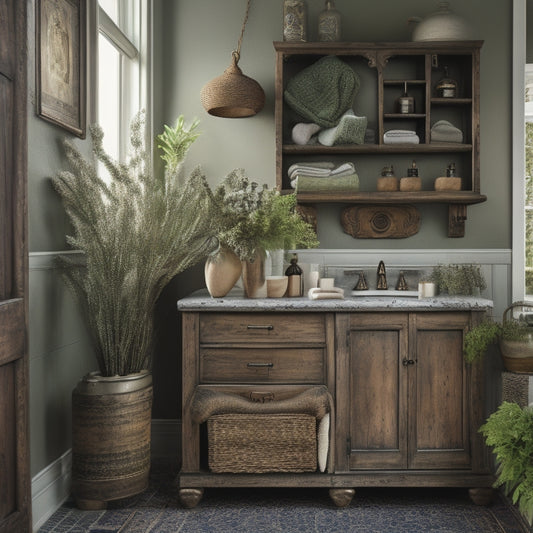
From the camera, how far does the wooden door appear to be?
184cm

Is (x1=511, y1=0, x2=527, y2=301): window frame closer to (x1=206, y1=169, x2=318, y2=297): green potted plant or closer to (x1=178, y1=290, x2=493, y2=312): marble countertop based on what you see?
(x1=178, y1=290, x2=493, y2=312): marble countertop

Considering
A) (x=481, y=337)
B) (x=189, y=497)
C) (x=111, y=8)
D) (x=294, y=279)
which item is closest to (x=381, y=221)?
(x=294, y=279)

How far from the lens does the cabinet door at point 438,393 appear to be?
8.58ft

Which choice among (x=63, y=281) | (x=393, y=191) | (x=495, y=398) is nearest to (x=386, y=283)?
(x=393, y=191)

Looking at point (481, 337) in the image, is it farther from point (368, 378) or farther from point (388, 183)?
point (388, 183)

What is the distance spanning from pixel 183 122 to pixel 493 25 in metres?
1.83

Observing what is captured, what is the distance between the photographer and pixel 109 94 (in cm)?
312

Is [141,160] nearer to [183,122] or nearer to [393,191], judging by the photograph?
[183,122]

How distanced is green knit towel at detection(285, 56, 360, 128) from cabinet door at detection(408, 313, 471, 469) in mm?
1198

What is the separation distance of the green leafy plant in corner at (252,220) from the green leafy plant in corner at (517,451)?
48.8 inches

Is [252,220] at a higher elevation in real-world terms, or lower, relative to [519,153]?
lower

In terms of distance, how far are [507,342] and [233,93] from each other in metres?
1.86

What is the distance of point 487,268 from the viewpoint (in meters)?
3.25

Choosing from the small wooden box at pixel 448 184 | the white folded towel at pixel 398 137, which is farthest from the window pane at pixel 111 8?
the small wooden box at pixel 448 184
